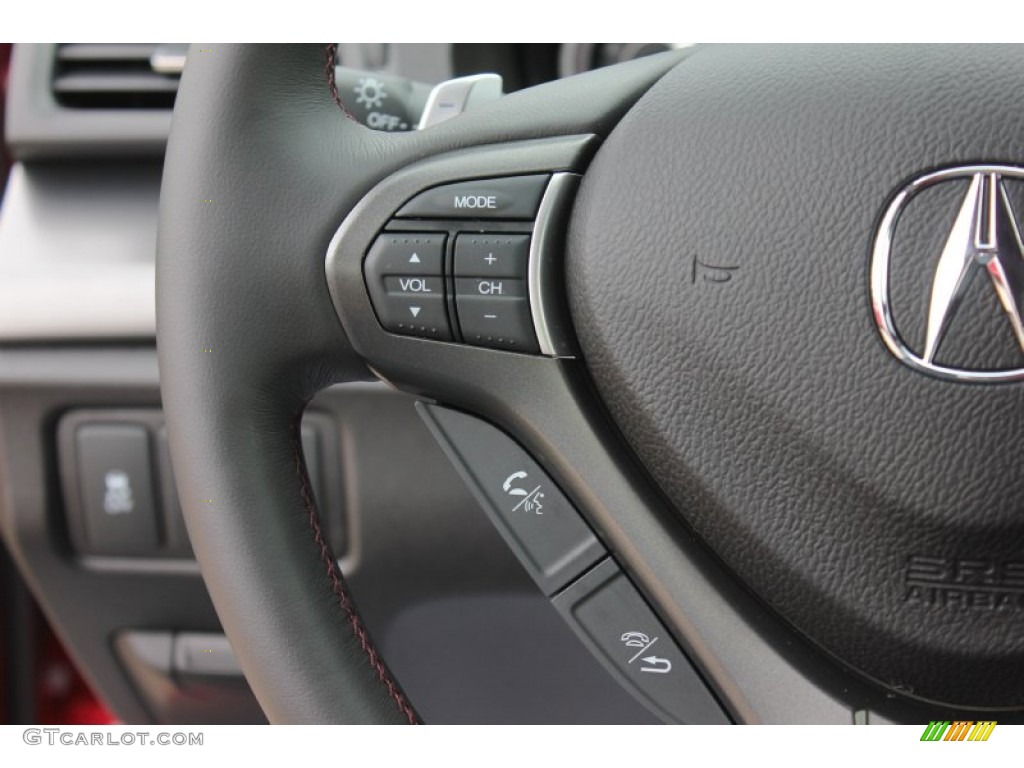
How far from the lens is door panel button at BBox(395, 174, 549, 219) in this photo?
0.75 m

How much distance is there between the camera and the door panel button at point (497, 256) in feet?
2.43

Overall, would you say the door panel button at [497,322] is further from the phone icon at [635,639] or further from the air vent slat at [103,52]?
the air vent slat at [103,52]

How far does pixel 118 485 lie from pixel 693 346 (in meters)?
0.75

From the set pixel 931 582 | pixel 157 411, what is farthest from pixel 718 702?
pixel 157 411

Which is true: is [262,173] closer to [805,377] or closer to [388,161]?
Result: [388,161]

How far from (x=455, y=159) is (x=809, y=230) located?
0.79ft

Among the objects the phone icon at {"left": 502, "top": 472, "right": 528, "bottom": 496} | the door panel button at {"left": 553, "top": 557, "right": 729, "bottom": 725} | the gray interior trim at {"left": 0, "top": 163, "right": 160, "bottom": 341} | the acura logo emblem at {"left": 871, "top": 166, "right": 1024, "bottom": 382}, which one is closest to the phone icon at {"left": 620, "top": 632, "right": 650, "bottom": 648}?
the door panel button at {"left": 553, "top": 557, "right": 729, "bottom": 725}

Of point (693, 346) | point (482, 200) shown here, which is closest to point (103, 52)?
point (482, 200)

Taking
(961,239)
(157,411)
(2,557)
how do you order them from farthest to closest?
(2,557), (157,411), (961,239)

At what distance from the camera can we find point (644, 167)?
74 centimetres

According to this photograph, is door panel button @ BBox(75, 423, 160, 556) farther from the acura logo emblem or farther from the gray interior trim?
the acura logo emblem

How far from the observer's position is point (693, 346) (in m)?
0.73

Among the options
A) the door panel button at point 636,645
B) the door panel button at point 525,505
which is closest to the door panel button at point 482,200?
the door panel button at point 525,505

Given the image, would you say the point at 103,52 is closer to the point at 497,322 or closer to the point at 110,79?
the point at 110,79
